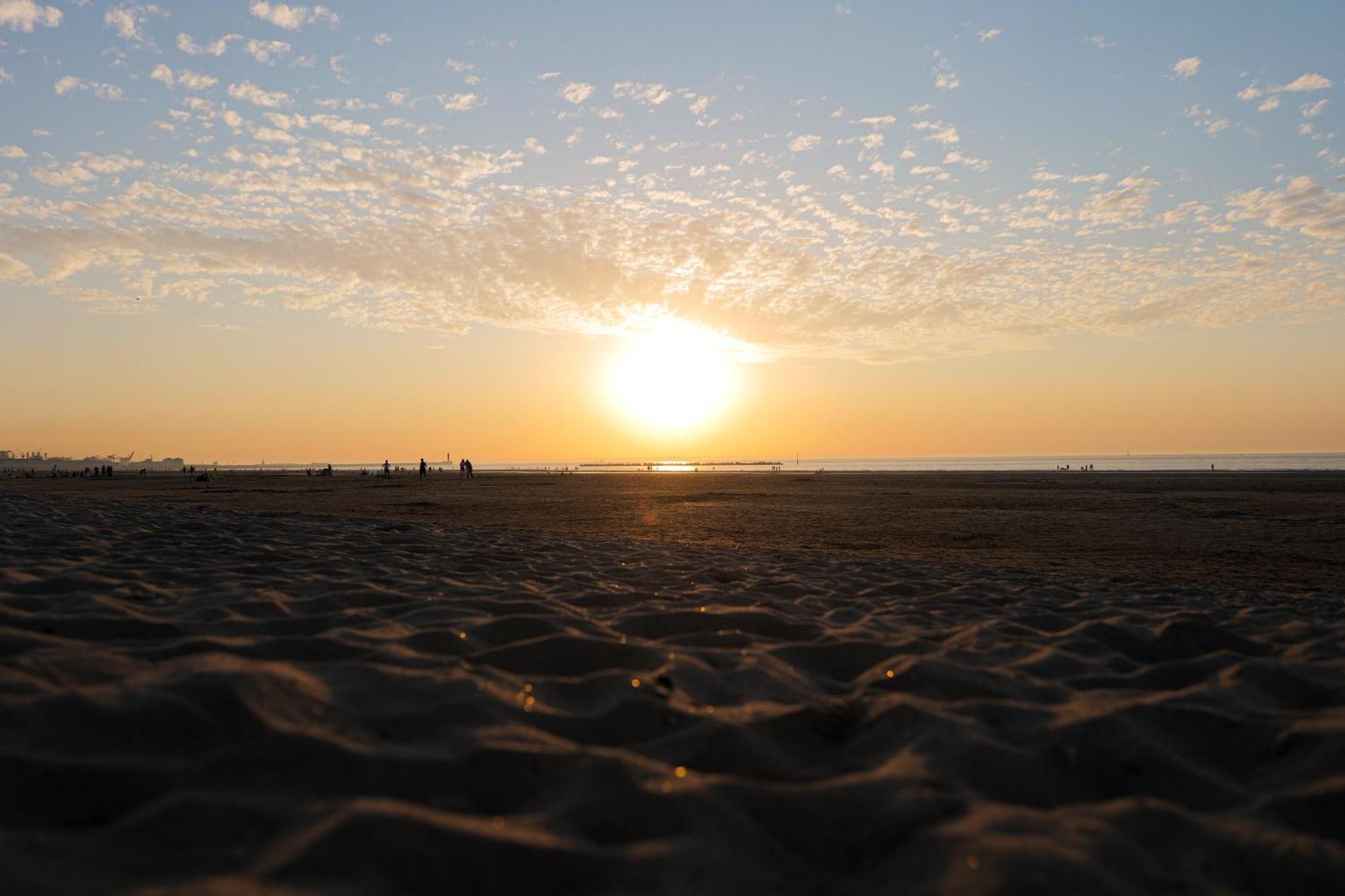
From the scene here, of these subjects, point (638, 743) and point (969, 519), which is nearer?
point (638, 743)

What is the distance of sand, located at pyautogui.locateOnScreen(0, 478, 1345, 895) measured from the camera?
1871mm

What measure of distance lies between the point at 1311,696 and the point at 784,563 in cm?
499

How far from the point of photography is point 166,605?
4.23 meters

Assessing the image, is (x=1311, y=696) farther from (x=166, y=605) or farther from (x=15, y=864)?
(x=166, y=605)

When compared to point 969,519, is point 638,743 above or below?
above

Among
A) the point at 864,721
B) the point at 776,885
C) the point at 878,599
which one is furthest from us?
the point at 878,599

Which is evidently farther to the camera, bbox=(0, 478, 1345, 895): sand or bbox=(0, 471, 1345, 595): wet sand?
bbox=(0, 471, 1345, 595): wet sand

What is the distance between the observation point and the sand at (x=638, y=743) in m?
1.87

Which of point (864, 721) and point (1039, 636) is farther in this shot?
point (1039, 636)

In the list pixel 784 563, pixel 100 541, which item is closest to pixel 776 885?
pixel 784 563

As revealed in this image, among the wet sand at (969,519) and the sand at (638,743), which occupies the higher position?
the sand at (638,743)

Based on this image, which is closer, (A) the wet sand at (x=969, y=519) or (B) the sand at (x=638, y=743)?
(B) the sand at (x=638, y=743)

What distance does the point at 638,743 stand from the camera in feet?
8.71

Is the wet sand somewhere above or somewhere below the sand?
below
